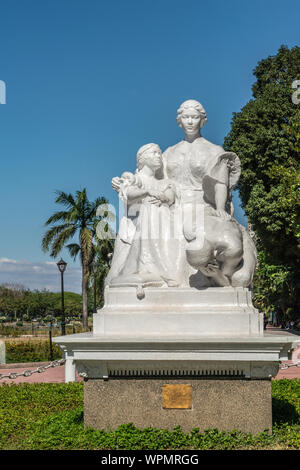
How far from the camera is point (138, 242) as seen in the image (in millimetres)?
6645

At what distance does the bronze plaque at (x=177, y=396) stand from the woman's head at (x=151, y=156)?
2.79 metres

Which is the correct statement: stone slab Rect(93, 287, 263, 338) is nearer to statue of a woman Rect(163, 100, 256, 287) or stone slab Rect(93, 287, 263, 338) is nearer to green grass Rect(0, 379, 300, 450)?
statue of a woman Rect(163, 100, 256, 287)

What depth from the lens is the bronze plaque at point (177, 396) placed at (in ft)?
17.9

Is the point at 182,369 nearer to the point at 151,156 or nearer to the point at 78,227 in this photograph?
the point at 151,156

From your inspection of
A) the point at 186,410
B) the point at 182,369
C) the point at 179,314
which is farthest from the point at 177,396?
the point at 179,314

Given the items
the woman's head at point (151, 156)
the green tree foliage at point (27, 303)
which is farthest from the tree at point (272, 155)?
the green tree foliage at point (27, 303)

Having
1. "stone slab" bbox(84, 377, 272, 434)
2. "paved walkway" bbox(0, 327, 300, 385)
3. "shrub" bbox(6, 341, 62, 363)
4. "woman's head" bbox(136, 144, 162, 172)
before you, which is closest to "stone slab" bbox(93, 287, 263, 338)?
"stone slab" bbox(84, 377, 272, 434)

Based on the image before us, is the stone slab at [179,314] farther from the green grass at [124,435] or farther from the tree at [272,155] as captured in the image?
the tree at [272,155]

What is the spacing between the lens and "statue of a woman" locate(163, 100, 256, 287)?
5.95m

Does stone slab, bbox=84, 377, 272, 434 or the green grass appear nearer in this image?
the green grass

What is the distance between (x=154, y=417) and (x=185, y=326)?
922mm

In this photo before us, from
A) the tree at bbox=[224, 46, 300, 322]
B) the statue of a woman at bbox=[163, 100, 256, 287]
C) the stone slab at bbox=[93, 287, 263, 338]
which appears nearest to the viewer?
the stone slab at bbox=[93, 287, 263, 338]

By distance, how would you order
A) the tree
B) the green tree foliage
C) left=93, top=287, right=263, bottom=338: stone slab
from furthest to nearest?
the green tree foliage → the tree → left=93, top=287, right=263, bottom=338: stone slab
